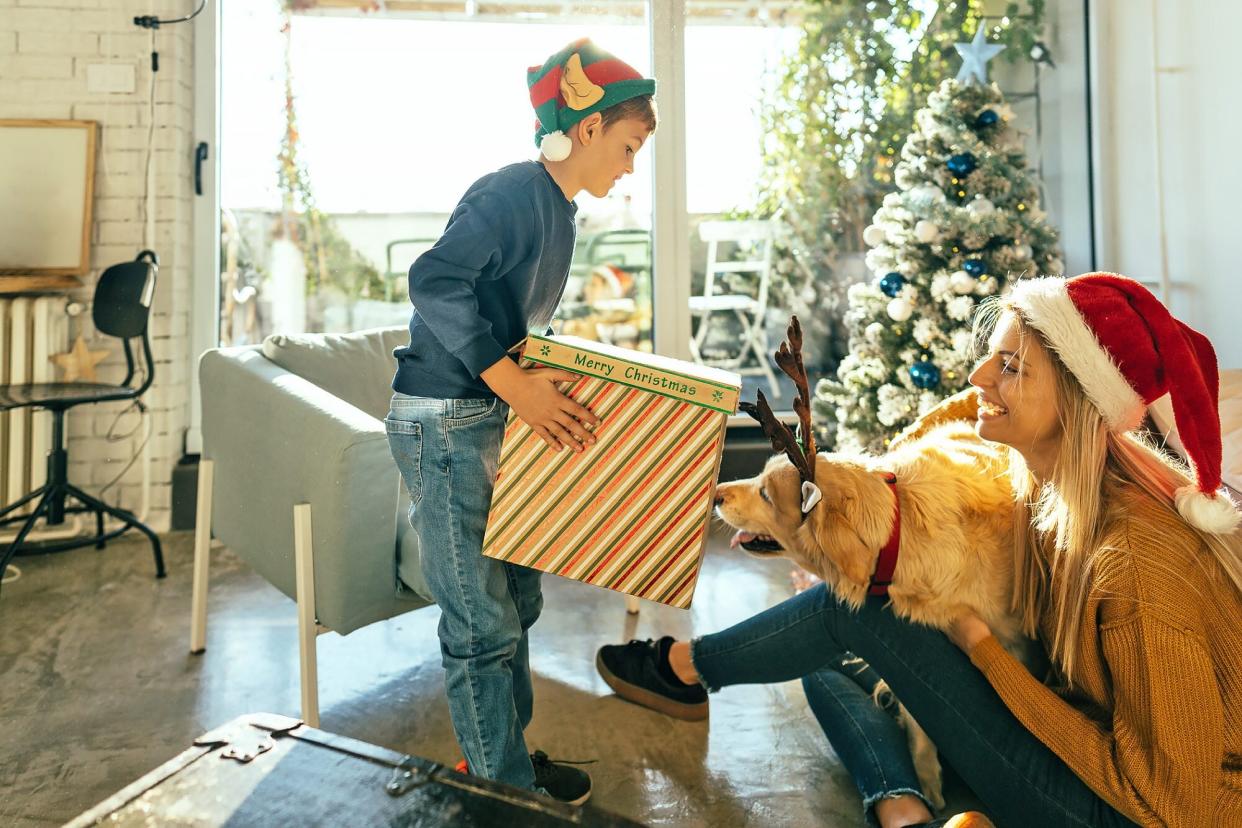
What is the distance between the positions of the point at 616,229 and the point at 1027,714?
2919 millimetres

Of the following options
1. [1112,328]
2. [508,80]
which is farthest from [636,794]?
[508,80]

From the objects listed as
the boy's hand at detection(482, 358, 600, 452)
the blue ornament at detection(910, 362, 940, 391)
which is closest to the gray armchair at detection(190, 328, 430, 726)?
the boy's hand at detection(482, 358, 600, 452)

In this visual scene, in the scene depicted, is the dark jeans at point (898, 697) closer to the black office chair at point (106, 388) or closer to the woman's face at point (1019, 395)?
the woman's face at point (1019, 395)

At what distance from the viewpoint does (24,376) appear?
318cm

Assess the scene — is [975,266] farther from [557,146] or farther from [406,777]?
[406,777]

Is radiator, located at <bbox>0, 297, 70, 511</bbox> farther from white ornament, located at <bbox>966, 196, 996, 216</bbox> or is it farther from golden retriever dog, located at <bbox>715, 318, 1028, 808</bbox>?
white ornament, located at <bbox>966, 196, 996, 216</bbox>

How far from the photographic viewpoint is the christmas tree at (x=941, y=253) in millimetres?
2941

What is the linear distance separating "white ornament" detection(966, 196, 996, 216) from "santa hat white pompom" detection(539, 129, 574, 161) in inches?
75.3

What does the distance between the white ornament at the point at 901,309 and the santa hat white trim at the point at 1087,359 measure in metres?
1.78

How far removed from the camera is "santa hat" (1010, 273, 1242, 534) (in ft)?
3.84

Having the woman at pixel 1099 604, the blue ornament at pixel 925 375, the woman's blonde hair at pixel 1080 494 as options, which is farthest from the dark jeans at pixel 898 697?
the blue ornament at pixel 925 375

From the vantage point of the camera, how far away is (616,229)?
3883 mm

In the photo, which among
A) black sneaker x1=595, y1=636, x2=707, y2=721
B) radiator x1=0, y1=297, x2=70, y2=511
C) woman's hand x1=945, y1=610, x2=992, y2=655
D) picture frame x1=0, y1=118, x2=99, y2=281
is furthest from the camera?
picture frame x1=0, y1=118, x2=99, y2=281

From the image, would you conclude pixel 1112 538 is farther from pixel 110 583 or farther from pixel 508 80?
pixel 508 80
